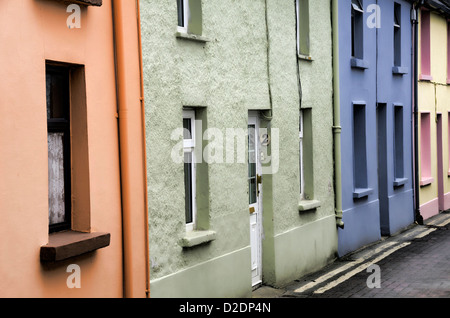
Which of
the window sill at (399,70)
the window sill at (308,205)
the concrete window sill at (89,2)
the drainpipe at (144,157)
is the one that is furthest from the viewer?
the window sill at (399,70)

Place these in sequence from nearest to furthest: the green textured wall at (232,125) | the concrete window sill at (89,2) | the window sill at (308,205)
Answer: the concrete window sill at (89,2) < the green textured wall at (232,125) < the window sill at (308,205)

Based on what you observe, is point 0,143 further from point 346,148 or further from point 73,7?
point 346,148

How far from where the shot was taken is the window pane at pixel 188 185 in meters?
9.55

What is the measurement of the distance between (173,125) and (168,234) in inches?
54.3

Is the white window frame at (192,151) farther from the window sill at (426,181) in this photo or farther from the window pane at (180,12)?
the window sill at (426,181)

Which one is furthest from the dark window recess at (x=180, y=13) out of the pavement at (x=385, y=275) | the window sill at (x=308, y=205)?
the window sill at (x=308, y=205)

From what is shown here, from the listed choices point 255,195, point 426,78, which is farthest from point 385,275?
point 426,78

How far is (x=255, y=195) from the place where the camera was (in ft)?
37.5

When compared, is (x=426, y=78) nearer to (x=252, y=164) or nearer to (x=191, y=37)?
(x=252, y=164)

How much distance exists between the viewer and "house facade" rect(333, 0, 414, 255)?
14.6 metres

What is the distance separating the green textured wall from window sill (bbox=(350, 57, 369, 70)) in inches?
50.5

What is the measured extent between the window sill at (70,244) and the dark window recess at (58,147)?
0.72 ft

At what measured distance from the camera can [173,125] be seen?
8781 mm

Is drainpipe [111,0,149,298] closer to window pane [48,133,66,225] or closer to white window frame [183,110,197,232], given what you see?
window pane [48,133,66,225]
